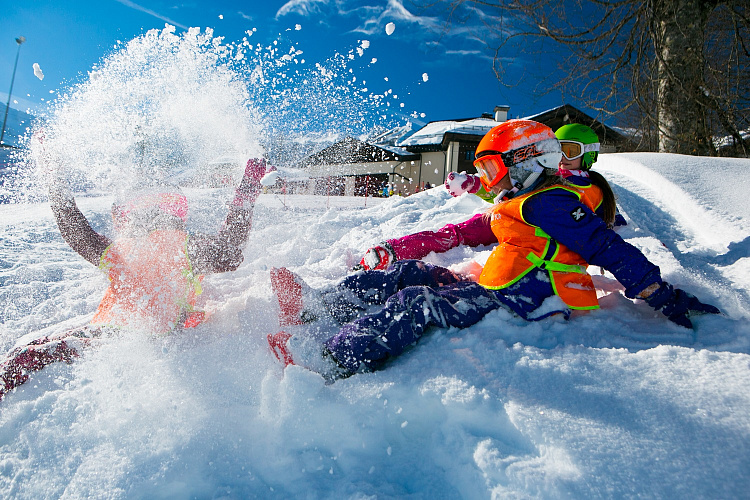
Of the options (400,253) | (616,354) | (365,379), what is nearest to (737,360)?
(616,354)

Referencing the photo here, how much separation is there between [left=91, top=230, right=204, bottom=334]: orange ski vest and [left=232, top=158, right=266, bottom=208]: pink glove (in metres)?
0.47

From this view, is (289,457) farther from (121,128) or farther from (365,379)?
(121,128)

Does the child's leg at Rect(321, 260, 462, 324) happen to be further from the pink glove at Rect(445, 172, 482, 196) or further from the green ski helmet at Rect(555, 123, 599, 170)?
the green ski helmet at Rect(555, 123, 599, 170)

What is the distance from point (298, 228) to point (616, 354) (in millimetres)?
3876

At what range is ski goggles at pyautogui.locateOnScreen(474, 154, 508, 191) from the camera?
7.07ft

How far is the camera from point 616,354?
163 cm

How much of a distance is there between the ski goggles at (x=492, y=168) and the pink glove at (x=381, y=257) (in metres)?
0.81

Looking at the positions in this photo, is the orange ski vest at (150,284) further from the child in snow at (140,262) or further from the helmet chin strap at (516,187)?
the helmet chin strap at (516,187)

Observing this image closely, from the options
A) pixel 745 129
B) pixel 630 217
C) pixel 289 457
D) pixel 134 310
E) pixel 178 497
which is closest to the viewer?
pixel 178 497

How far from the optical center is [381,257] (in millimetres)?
2697

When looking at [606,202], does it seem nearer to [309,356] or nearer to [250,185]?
[309,356]

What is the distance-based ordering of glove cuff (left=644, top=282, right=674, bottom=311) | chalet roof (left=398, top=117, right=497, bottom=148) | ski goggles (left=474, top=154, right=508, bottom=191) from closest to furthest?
glove cuff (left=644, top=282, right=674, bottom=311)
ski goggles (left=474, top=154, right=508, bottom=191)
chalet roof (left=398, top=117, right=497, bottom=148)

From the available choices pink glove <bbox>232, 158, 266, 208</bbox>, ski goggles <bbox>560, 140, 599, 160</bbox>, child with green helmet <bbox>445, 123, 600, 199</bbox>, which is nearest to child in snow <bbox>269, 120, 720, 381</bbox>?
pink glove <bbox>232, 158, 266, 208</bbox>

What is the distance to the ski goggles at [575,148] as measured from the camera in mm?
3131
